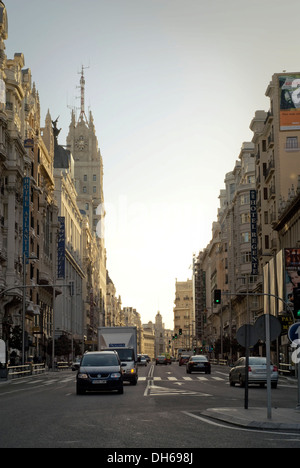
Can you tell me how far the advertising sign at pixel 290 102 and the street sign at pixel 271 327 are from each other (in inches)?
2334

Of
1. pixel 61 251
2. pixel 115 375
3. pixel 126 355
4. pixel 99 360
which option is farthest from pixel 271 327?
pixel 61 251

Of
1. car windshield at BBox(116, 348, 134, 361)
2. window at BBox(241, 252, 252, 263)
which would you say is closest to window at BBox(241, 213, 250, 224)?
window at BBox(241, 252, 252, 263)

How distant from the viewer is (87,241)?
157m

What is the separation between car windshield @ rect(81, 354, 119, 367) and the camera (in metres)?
28.3

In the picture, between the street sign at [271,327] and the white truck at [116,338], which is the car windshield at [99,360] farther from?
the white truck at [116,338]

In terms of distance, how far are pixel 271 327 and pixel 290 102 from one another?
60.1m

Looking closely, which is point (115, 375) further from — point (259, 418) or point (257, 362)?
point (259, 418)

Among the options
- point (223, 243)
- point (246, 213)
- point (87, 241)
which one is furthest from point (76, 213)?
point (246, 213)

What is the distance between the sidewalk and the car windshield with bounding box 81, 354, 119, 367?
32.8 ft

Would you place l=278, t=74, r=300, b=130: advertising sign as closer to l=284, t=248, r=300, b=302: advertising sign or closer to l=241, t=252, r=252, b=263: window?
l=284, t=248, r=300, b=302: advertising sign

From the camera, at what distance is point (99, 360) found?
1121 inches

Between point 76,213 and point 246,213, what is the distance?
A: 4409 centimetres

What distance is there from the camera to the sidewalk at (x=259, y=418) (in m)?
14.8
